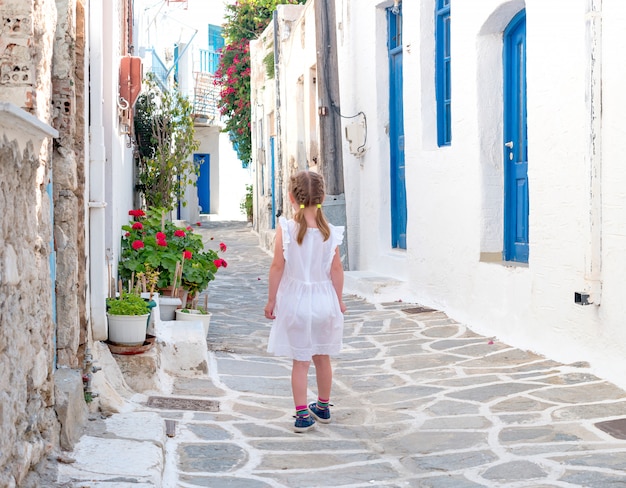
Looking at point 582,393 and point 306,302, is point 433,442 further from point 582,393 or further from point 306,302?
point 582,393

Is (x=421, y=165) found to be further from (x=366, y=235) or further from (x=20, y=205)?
(x=20, y=205)

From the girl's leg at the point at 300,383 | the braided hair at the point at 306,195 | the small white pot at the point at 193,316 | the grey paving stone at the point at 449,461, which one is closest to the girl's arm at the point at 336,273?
the braided hair at the point at 306,195

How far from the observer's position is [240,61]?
22531mm

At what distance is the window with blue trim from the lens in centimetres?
918

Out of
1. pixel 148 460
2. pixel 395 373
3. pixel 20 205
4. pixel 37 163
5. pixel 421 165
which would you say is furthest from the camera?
pixel 421 165

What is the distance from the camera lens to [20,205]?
3.14 m

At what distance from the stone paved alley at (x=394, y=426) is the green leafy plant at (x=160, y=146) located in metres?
5.51

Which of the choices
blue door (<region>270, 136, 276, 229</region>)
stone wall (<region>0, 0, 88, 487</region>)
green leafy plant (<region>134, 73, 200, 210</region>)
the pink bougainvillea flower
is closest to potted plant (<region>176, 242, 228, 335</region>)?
the pink bougainvillea flower

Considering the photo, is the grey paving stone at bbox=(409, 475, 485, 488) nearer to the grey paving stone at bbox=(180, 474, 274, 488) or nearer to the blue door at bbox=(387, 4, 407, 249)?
the grey paving stone at bbox=(180, 474, 274, 488)

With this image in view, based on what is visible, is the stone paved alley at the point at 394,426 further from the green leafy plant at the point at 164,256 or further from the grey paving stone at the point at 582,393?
the green leafy plant at the point at 164,256

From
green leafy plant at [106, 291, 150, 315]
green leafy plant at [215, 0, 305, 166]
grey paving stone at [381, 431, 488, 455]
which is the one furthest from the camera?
green leafy plant at [215, 0, 305, 166]

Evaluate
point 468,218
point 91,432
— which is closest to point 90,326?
point 91,432

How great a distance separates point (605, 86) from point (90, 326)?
343cm

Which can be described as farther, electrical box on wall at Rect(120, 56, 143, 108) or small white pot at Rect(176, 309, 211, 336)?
electrical box on wall at Rect(120, 56, 143, 108)
